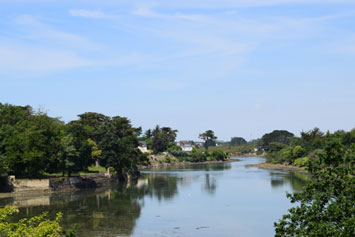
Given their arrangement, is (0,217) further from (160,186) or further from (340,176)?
(160,186)

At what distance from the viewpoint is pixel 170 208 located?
66625 millimetres

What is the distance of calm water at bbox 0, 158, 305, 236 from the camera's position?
2012 inches

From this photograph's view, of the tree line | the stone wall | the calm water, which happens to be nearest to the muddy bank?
the stone wall

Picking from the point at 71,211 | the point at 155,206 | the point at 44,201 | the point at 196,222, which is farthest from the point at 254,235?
the point at 44,201

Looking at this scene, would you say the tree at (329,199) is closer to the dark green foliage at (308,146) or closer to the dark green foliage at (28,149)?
the dark green foliage at (28,149)

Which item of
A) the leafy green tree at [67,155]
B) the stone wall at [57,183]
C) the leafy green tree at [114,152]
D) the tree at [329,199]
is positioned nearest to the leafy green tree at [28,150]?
the leafy green tree at [67,155]

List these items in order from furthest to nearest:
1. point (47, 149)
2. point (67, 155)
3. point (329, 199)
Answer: point (67, 155), point (47, 149), point (329, 199)

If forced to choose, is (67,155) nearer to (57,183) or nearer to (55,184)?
(57,183)

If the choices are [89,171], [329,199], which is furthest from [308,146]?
[329,199]

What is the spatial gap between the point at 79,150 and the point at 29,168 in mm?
13661

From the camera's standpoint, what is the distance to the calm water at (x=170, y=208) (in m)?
51.1

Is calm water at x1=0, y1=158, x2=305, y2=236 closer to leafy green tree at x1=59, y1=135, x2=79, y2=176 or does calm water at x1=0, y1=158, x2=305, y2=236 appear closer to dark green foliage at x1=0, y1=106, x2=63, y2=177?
leafy green tree at x1=59, y1=135, x2=79, y2=176

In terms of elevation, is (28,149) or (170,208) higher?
(28,149)

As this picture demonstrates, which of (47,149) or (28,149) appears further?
(47,149)
